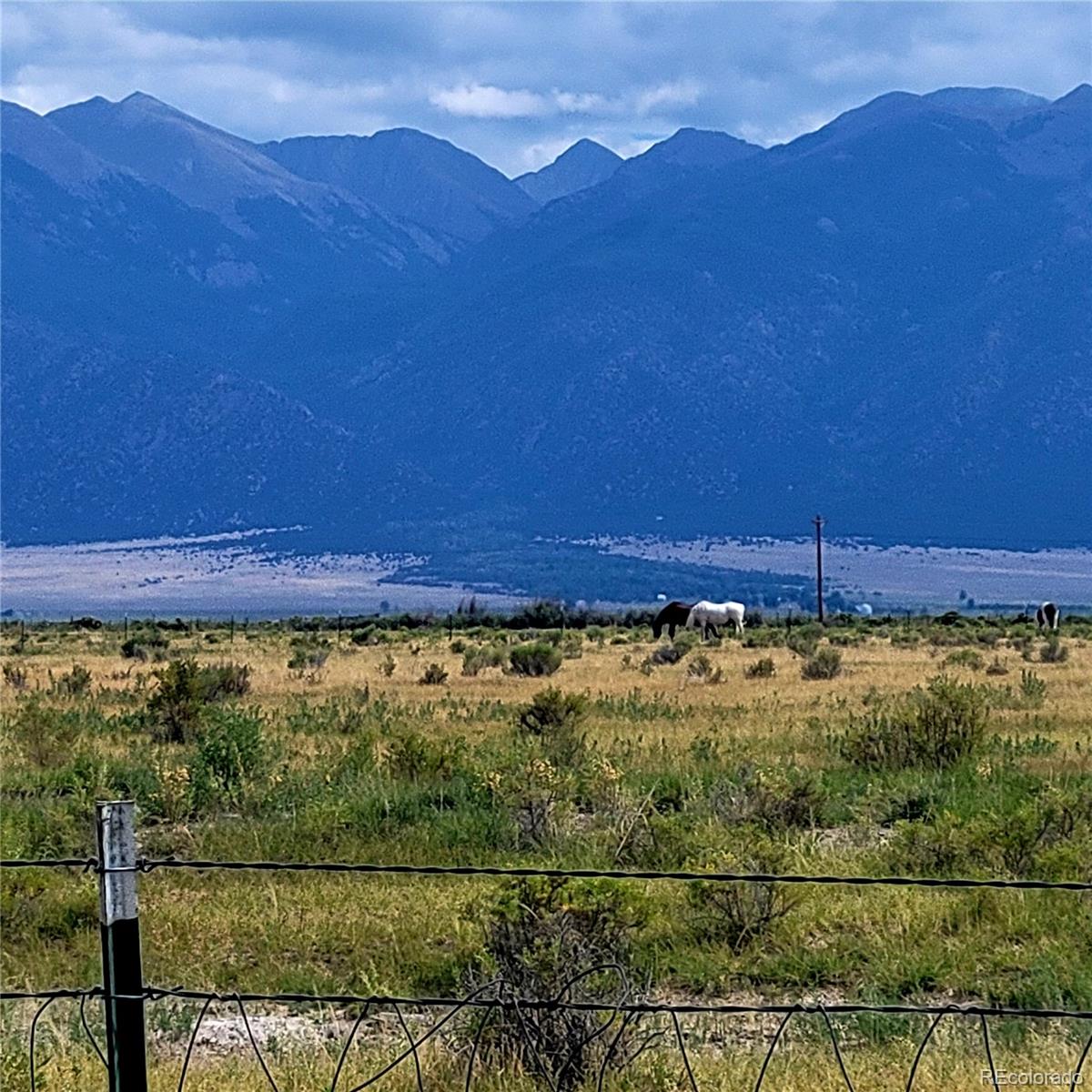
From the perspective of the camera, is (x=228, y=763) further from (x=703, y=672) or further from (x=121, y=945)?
(x=703, y=672)

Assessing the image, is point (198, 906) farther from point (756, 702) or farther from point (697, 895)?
point (756, 702)

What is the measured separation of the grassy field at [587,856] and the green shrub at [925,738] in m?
0.03

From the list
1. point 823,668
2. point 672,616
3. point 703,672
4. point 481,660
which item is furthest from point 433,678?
point 672,616

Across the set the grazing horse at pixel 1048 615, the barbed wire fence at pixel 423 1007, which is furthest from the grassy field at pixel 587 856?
the grazing horse at pixel 1048 615

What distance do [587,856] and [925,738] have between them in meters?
5.74

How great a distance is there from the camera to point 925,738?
650 inches

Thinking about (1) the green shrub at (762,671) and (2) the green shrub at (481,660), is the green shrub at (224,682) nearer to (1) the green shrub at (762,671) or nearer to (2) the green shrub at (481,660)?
(2) the green shrub at (481,660)

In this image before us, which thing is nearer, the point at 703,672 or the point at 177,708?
the point at 177,708

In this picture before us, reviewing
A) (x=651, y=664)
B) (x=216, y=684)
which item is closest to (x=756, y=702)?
(x=216, y=684)

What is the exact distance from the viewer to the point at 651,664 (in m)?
35.5

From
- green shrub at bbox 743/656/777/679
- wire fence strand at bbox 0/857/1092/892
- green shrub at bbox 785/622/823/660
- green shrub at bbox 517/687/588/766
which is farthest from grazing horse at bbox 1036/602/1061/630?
wire fence strand at bbox 0/857/1092/892

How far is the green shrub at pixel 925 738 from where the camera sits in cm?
1631

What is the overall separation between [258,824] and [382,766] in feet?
10.5

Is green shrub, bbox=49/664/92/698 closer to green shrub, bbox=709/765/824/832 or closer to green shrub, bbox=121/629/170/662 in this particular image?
green shrub, bbox=121/629/170/662
